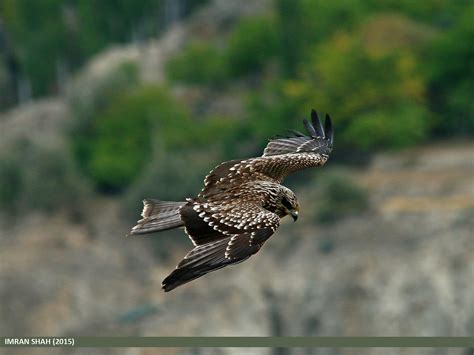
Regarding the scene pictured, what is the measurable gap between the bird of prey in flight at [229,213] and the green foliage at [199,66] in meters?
66.1

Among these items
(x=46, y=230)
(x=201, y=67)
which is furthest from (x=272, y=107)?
(x=46, y=230)

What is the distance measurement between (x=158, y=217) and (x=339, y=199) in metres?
39.5

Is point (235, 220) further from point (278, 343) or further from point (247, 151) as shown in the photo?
point (247, 151)

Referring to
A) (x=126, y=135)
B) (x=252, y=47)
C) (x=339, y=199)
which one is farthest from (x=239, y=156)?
(x=339, y=199)

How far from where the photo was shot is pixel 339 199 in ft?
178

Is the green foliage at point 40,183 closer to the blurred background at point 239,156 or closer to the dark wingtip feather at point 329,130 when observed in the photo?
the blurred background at point 239,156

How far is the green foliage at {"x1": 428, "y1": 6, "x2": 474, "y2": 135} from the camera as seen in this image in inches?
2596

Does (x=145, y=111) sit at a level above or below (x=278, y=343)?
above

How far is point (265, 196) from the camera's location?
15.0m

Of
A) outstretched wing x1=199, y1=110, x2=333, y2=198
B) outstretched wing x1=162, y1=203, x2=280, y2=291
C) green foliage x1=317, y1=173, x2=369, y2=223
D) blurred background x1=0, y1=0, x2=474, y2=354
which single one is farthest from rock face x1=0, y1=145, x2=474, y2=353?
outstretched wing x1=162, y1=203, x2=280, y2=291

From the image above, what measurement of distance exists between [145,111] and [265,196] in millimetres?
61457

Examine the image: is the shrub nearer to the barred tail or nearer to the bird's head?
the bird's head

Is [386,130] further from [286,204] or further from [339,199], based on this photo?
[286,204]

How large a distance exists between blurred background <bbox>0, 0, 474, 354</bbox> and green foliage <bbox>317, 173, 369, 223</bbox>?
0.32 feet
